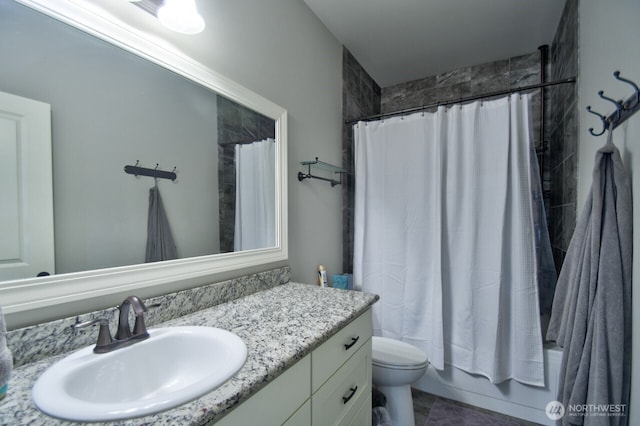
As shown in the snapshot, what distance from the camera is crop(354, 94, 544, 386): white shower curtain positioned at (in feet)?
5.38

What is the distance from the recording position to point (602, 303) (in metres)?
0.94

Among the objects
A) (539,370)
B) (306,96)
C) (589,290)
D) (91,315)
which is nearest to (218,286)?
(91,315)

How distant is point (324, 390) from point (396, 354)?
82 centimetres

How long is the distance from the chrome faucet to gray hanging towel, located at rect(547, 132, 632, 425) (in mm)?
1454

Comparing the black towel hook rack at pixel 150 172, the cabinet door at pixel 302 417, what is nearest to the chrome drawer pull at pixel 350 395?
the cabinet door at pixel 302 417

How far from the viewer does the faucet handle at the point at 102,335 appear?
698 millimetres

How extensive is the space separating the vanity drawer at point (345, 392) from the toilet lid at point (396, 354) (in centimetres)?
28

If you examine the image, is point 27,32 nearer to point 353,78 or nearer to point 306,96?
point 306,96

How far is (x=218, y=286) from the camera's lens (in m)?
1.13

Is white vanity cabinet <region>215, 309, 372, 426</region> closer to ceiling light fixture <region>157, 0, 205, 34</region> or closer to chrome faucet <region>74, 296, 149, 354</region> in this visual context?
chrome faucet <region>74, 296, 149, 354</region>

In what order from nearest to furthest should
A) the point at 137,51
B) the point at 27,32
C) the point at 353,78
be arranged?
the point at 27,32
the point at 137,51
the point at 353,78

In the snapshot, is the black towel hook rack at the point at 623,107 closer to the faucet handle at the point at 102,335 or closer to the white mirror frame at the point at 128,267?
the white mirror frame at the point at 128,267

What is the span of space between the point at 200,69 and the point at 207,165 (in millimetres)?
381

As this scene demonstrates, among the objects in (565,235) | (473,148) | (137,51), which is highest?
(137,51)
